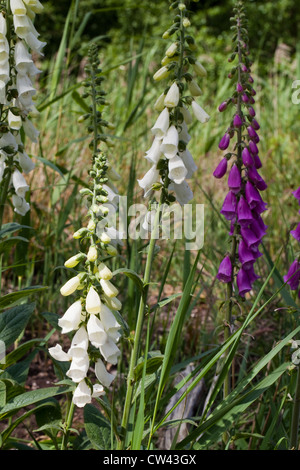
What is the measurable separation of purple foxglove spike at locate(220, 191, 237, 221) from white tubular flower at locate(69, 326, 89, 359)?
67 cm

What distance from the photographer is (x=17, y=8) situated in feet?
5.72

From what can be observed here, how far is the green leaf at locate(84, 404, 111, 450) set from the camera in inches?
61.7

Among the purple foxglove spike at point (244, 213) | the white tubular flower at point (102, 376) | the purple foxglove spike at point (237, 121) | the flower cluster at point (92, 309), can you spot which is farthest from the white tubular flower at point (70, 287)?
the purple foxglove spike at point (237, 121)

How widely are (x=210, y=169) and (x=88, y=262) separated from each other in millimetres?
3280

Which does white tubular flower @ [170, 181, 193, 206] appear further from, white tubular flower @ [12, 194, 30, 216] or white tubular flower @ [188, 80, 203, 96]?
white tubular flower @ [12, 194, 30, 216]

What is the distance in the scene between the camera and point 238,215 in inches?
72.7

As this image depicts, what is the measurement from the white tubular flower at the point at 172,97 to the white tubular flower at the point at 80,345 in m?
0.60

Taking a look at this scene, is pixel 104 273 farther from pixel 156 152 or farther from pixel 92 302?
pixel 156 152

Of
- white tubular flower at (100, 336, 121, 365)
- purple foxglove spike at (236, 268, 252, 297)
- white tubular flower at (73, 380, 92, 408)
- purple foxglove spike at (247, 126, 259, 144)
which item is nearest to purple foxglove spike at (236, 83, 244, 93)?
purple foxglove spike at (247, 126, 259, 144)

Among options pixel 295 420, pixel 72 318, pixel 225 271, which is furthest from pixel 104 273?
pixel 295 420
